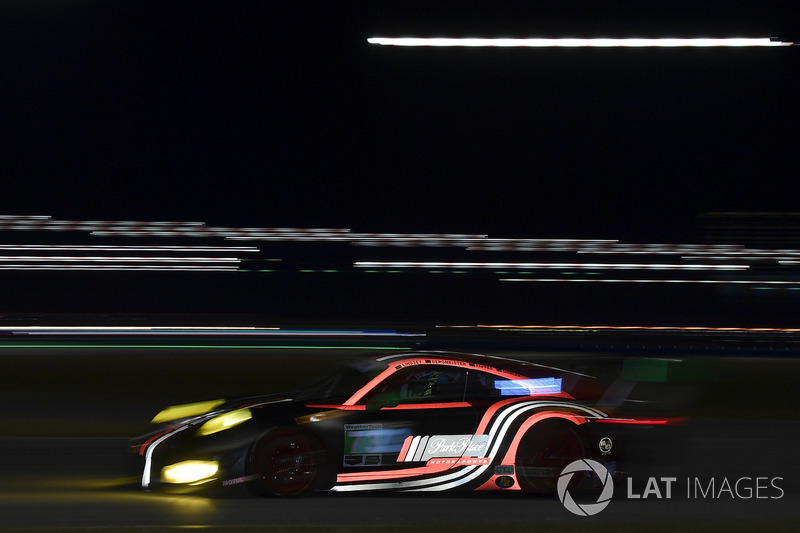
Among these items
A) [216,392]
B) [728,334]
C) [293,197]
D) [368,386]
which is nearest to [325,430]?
[368,386]

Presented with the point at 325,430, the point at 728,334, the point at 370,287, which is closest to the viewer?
the point at 325,430

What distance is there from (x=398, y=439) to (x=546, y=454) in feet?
3.55

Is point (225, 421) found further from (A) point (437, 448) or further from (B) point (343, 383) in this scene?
(A) point (437, 448)

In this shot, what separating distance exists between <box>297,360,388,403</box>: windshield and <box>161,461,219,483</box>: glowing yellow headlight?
0.85 m

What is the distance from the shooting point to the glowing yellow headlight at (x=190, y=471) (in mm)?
5914

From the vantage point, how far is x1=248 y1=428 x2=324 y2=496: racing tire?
5.92m

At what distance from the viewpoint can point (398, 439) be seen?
19.6 ft

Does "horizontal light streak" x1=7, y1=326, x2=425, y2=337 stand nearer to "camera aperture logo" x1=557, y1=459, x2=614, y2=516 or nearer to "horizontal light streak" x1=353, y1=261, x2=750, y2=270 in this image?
"horizontal light streak" x1=353, y1=261, x2=750, y2=270

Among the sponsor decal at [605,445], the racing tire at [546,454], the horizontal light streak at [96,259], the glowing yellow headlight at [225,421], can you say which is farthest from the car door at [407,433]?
the horizontal light streak at [96,259]

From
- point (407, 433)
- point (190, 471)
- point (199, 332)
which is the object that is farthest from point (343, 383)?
point (199, 332)

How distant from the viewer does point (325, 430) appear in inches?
236

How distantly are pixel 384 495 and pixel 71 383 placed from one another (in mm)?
8350

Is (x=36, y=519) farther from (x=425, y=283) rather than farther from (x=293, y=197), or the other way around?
(x=293, y=197)

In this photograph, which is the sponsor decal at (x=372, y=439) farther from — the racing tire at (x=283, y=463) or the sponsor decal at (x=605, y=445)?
the sponsor decal at (x=605, y=445)
